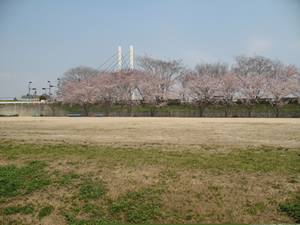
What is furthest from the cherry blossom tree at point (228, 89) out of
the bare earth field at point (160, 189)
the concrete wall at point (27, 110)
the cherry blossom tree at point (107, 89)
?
the bare earth field at point (160, 189)

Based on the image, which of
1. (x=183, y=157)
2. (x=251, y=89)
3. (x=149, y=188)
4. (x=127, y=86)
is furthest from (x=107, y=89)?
(x=149, y=188)

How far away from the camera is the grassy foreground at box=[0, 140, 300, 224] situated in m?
3.83

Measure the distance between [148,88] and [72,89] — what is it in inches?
761

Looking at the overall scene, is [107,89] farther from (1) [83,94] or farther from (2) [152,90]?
(2) [152,90]

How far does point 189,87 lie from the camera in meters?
50.8

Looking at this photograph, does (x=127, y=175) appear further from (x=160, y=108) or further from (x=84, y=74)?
(x=84, y=74)

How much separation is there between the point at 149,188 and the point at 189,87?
47.8m

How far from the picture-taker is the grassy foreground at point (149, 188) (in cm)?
383

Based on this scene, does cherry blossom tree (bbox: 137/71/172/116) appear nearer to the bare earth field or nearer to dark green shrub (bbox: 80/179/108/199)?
the bare earth field

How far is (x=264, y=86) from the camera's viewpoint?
1850 inches

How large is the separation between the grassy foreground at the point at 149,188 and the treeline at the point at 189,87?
39.2 m

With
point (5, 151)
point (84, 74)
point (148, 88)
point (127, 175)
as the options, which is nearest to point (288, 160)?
point (127, 175)

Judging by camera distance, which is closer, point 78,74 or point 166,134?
point 166,134

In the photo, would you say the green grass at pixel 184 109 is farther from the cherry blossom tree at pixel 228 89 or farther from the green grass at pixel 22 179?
the green grass at pixel 22 179
